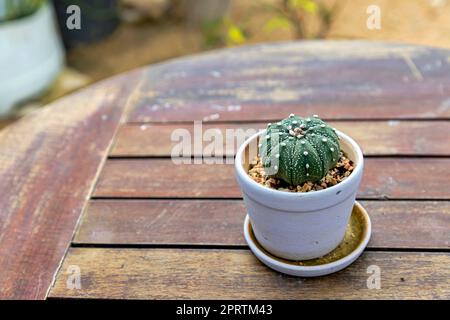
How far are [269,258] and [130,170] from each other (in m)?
0.40

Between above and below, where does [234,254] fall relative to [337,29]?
above

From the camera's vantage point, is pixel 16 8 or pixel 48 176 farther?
pixel 16 8

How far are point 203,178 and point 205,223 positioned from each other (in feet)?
0.46

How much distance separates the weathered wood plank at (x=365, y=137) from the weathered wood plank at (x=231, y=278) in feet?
1.03

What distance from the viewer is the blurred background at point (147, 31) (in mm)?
2895

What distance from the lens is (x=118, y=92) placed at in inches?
58.5

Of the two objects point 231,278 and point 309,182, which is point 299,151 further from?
point 231,278

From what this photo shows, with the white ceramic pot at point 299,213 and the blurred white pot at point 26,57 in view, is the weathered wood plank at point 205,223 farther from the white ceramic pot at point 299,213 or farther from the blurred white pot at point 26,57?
the blurred white pot at point 26,57

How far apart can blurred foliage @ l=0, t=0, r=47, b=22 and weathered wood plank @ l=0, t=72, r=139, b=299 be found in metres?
1.47

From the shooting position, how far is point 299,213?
847 mm

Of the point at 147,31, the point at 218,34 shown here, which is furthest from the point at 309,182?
the point at 147,31
